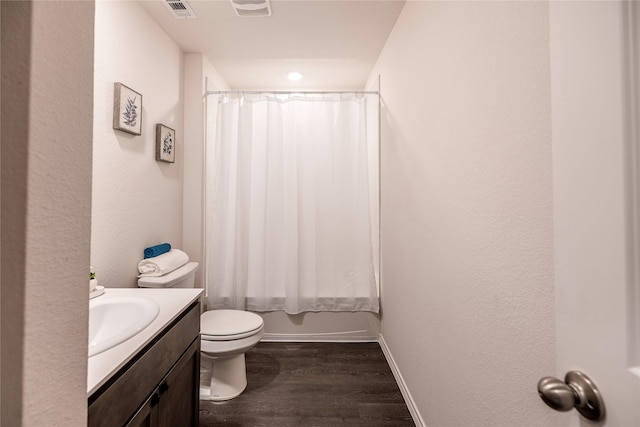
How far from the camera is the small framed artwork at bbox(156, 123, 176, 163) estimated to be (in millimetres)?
1901

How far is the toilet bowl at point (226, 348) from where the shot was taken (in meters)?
1.66

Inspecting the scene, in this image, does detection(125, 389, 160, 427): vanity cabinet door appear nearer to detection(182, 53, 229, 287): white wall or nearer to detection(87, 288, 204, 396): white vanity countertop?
detection(87, 288, 204, 396): white vanity countertop

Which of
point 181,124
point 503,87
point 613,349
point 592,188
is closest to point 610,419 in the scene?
point 613,349

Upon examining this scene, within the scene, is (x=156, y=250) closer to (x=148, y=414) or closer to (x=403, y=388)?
(x=148, y=414)

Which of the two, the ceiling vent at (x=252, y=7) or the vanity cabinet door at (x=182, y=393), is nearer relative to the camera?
the vanity cabinet door at (x=182, y=393)

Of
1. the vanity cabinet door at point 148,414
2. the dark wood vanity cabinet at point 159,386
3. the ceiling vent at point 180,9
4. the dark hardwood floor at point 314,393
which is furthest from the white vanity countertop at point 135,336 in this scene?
the ceiling vent at point 180,9

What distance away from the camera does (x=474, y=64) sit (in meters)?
0.97

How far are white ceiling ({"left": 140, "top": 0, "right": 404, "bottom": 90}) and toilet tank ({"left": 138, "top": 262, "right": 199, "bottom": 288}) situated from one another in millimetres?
1638

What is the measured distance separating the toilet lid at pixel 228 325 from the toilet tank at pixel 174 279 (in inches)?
10.7

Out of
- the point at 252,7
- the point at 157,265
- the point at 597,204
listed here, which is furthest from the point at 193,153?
the point at 597,204

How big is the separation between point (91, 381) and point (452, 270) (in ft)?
3.84

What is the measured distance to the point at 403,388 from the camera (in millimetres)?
1748

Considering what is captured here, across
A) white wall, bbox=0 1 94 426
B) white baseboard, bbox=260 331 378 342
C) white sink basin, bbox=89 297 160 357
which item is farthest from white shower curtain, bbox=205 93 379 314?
white wall, bbox=0 1 94 426

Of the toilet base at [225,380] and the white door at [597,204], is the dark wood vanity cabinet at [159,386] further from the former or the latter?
the white door at [597,204]
